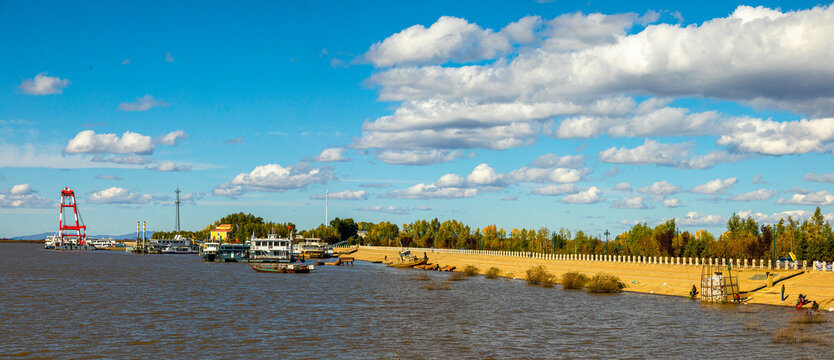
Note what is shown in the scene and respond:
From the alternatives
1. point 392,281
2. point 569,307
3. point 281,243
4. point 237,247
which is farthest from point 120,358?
point 237,247

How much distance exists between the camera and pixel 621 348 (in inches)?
1695

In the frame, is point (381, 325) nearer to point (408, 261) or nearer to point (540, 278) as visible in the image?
point (540, 278)

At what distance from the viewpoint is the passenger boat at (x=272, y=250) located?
163 metres

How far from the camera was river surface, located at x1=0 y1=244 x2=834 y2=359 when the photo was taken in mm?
41906

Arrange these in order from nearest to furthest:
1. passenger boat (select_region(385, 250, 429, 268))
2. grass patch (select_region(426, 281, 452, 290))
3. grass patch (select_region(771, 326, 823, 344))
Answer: grass patch (select_region(771, 326, 823, 344)) → grass patch (select_region(426, 281, 452, 290)) → passenger boat (select_region(385, 250, 429, 268))

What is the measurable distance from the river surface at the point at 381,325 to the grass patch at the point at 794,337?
0.68m

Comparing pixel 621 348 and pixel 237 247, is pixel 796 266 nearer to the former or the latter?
pixel 621 348

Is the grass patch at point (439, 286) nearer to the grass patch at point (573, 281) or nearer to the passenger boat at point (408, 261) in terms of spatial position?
the grass patch at point (573, 281)

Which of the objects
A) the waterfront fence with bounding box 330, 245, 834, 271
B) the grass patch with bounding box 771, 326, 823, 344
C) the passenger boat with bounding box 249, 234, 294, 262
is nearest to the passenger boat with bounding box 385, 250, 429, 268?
the waterfront fence with bounding box 330, 245, 834, 271

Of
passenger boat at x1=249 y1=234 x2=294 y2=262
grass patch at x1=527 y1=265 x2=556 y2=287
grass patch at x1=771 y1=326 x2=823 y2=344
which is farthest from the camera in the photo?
passenger boat at x1=249 y1=234 x2=294 y2=262

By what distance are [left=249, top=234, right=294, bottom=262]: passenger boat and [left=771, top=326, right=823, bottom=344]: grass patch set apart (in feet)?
404

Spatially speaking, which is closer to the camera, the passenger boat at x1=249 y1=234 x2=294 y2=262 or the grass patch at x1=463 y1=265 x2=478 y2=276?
the grass patch at x1=463 y1=265 x2=478 y2=276

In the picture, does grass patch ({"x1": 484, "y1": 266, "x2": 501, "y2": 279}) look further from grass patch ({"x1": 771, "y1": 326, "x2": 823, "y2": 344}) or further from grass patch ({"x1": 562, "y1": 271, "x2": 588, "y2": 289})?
grass patch ({"x1": 771, "y1": 326, "x2": 823, "y2": 344})

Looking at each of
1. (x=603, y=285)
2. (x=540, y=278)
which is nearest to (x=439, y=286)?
(x=540, y=278)
